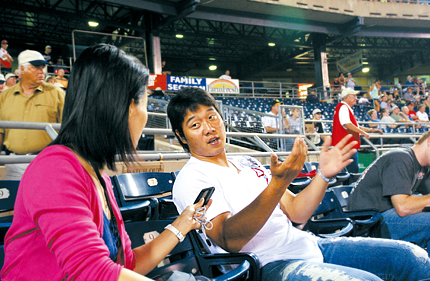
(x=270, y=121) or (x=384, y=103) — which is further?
(x=384, y=103)

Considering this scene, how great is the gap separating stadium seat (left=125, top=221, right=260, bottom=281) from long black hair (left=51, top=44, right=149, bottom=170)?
64 centimetres

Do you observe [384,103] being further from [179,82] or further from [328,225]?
[328,225]

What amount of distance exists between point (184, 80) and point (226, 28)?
26.5 ft

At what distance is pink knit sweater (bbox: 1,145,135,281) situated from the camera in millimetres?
717

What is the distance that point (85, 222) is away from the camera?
75 cm

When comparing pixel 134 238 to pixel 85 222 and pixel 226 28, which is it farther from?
pixel 226 28

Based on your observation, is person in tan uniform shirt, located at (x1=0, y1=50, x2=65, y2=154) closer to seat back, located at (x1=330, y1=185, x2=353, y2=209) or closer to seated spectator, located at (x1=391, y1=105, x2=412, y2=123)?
seat back, located at (x1=330, y1=185, x2=353, y2=209)

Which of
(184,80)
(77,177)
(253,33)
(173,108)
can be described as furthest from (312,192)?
(253,33)

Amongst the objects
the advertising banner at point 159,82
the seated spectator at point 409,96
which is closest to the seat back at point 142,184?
the advertising banner at point 159,82

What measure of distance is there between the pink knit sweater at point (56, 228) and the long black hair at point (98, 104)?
6 cm

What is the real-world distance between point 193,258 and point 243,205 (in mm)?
333

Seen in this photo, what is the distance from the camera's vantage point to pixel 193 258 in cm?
153

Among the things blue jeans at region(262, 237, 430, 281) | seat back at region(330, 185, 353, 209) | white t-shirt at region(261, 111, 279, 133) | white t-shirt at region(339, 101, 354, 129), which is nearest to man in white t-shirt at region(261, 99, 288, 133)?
white t-shirt at region(261, 111, 279, 133)

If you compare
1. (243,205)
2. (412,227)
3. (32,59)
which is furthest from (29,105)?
(412,227)
